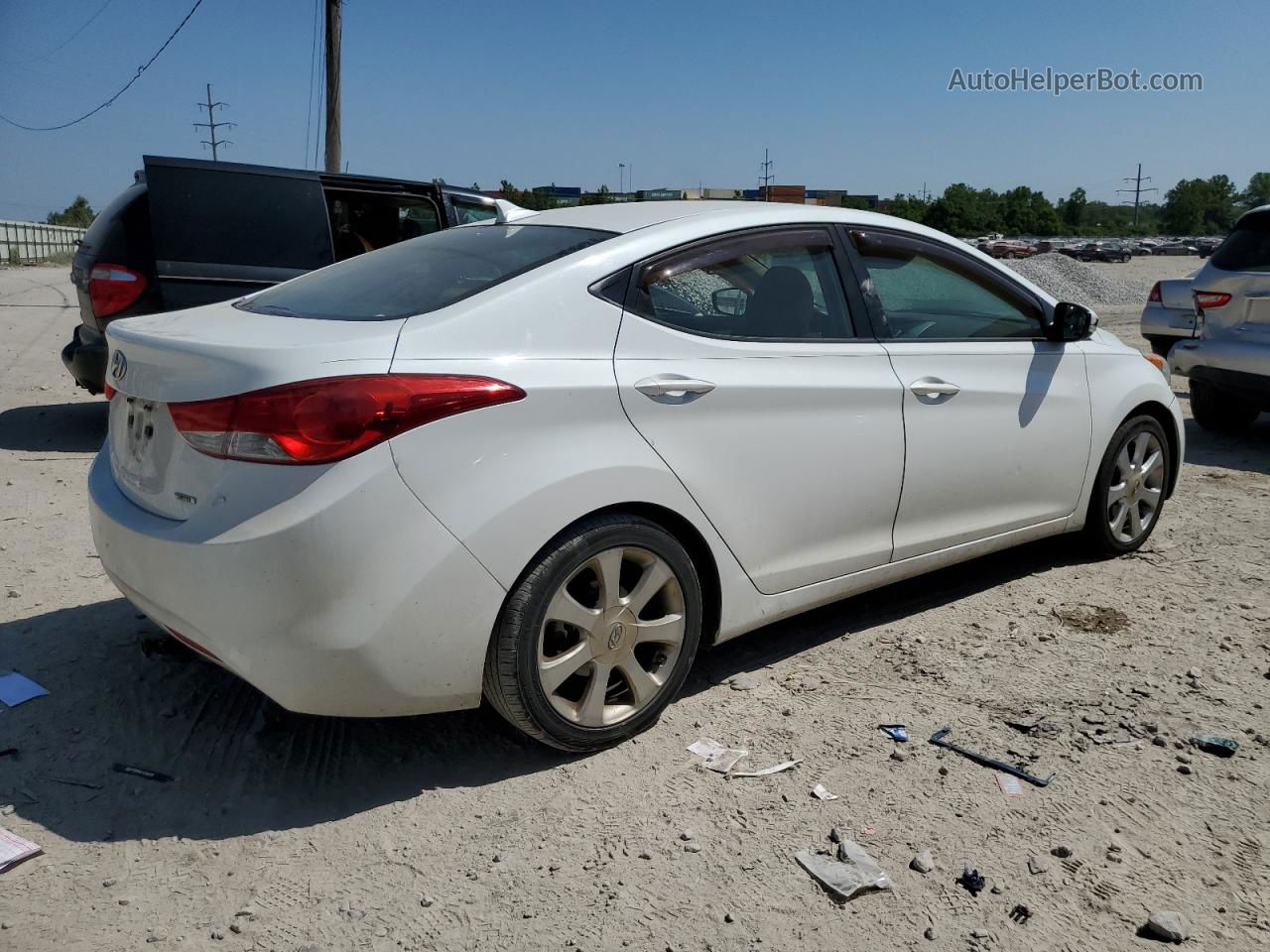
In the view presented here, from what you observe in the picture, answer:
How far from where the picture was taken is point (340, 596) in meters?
2.74

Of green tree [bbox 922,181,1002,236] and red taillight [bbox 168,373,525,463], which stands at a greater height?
green tree [bbox 922,181,1002,236]

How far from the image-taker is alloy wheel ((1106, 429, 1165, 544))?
5.11 m

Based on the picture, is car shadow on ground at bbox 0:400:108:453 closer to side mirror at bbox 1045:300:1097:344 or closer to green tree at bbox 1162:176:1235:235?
side mirror at bbox 1045:300:1097:344

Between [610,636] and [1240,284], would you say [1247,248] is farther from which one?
[610,636]

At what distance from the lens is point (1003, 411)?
438 centimetres

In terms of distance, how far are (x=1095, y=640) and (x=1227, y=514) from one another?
248 cm

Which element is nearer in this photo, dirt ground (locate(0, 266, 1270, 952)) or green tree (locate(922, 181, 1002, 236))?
dirt ground (locate(0, 266, 1270, 952))

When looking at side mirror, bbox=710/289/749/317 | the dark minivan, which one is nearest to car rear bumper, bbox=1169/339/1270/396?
side mirror, bbox=710/289/749/317

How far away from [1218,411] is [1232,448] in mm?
639

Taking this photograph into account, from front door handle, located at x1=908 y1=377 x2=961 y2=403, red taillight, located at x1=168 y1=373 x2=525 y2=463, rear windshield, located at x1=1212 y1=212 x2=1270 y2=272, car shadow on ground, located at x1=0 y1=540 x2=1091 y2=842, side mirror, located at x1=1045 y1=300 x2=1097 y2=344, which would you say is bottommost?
car shadow on ground, located at x1=0 y1=540 x2=1091 y2=842

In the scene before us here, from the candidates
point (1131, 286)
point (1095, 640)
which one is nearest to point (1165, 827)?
point (1095, 640)

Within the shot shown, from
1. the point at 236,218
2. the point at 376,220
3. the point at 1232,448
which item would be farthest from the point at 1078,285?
the point at 236,218

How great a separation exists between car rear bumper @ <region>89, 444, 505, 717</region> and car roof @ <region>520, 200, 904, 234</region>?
1.32 meters

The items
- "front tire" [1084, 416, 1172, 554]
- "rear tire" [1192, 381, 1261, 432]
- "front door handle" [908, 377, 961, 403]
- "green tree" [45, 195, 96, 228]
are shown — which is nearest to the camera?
"front door handle" [908, 377, 961, 403]
